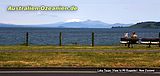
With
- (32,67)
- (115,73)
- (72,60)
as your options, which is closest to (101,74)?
(115,73)

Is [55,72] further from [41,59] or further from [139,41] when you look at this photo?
[139,41]

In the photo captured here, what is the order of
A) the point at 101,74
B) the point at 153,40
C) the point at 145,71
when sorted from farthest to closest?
the point at 153,40 < the point at 145,71 < the point at 101,74

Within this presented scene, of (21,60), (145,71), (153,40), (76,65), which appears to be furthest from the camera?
(153,40)

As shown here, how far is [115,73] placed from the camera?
13.9m

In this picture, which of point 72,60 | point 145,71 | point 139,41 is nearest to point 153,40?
point 139,41

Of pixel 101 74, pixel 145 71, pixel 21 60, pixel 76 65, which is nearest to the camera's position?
pixel 101 74

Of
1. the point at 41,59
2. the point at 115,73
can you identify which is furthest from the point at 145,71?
the point at 41,59

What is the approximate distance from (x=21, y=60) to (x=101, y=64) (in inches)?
132

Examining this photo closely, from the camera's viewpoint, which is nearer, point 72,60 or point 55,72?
point 55,72

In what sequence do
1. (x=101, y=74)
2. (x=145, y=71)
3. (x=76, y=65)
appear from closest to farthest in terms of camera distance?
(x=101, y=74) < (x=145, y=71) < (x=76, y=65)

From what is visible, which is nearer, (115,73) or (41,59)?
(115,73)

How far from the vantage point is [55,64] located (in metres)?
16.4

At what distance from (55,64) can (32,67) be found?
162 cm

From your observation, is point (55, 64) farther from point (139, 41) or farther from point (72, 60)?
point (139, 41)
